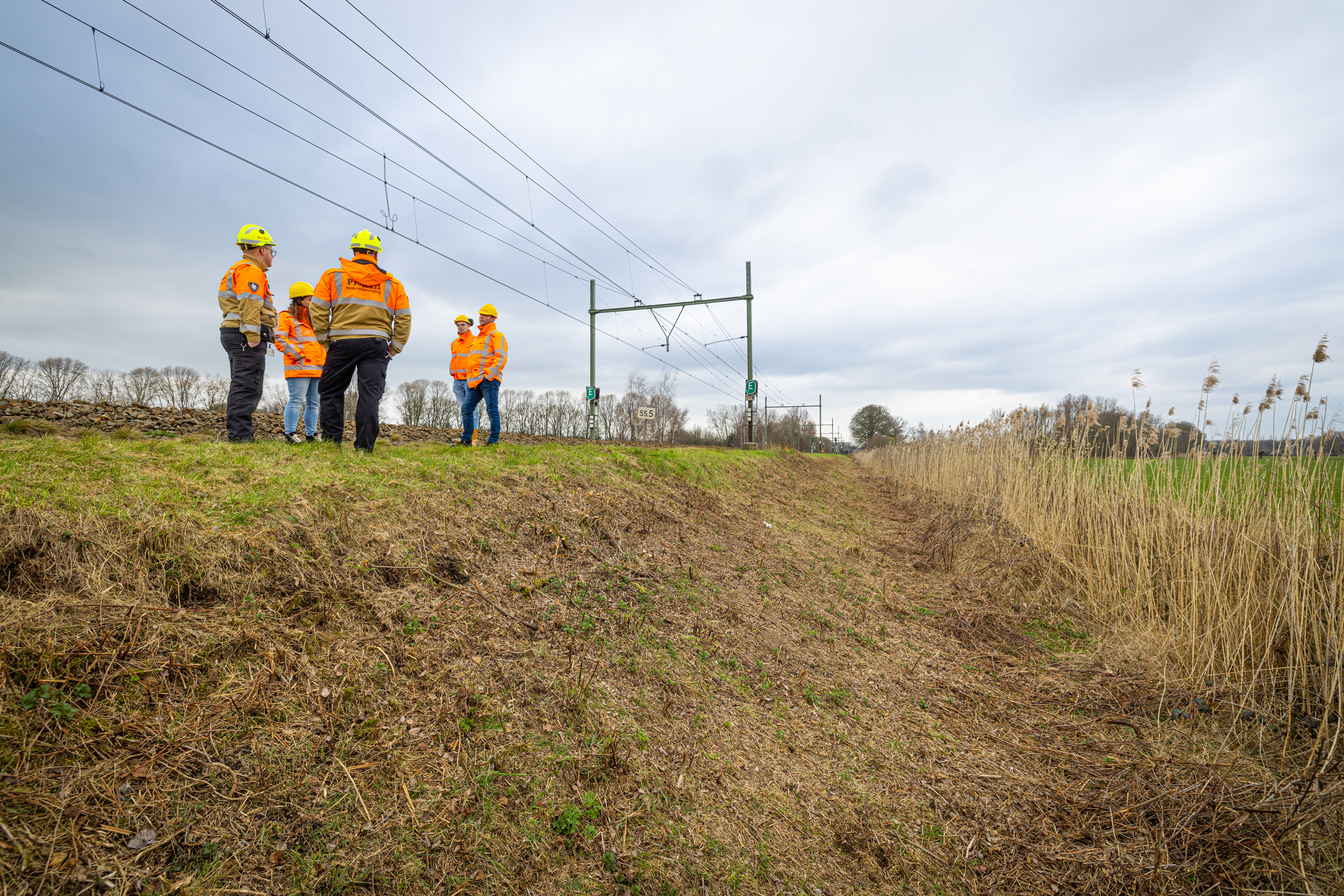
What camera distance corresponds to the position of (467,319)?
27.4 feet

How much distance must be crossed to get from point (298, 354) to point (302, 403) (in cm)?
56

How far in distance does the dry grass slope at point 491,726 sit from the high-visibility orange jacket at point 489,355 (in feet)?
9.64

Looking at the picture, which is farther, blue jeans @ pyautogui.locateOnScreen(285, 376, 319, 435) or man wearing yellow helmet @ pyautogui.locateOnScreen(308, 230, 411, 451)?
blue jeans @ pyautogui.locateOnScreen(285, 376, 319, 435)

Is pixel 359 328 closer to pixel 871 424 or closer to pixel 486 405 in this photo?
pixel 486 405

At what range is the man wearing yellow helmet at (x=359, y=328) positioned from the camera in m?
5.10

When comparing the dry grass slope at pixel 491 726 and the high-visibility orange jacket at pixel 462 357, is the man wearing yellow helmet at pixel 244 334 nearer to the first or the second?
the dry grass slope at pixel 491 726

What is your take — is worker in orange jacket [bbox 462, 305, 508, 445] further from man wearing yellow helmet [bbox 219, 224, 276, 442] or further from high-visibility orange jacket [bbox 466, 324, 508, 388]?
man wearing yellow helmet [bbox 219, 224, 276, 442]

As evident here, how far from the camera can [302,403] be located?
617 centimetres

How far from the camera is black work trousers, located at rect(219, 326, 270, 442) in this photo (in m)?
5.09

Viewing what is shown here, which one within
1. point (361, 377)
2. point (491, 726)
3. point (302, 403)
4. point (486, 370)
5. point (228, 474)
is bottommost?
point (491, 726)

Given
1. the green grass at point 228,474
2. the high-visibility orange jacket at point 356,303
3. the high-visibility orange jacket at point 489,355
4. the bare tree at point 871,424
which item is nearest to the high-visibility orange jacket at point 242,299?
the high-visibility orange jacket at point 356,303

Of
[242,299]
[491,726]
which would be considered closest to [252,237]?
[242,299]

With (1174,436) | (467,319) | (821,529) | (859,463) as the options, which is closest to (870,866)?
(1174,436)

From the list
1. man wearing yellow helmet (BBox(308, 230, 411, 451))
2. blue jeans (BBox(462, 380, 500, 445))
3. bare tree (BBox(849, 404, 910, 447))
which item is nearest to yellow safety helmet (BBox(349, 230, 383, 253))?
man wearing yellow helmet (BBox(308, 230, 411, 451))
